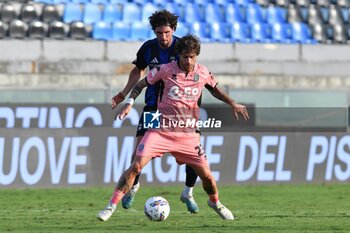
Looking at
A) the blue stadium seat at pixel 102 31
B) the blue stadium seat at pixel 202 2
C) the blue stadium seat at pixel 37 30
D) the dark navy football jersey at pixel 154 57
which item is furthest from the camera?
the blue stadium seat at pixel 202 2

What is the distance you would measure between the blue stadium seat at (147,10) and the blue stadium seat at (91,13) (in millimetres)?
990

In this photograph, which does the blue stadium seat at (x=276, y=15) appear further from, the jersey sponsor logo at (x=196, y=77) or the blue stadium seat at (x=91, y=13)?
the jersey sponsor logo at (x=196, y=77)

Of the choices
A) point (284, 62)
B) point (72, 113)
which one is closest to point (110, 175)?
point (72, 113)

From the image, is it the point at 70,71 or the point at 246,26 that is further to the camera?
the point at 246,26

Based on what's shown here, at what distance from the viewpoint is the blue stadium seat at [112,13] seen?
22.1m

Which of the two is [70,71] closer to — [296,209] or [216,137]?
[216,137]

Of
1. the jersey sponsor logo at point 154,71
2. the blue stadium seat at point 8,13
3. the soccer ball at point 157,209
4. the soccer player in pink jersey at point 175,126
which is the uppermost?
the blue stadium seat at point 8,13

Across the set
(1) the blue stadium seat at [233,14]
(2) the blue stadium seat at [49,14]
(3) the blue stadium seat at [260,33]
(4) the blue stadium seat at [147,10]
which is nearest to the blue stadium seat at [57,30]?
(2) the blue stadium seat at [49,14]

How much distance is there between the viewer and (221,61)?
21.6 m

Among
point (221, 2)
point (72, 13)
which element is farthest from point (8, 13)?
point (221, 2)

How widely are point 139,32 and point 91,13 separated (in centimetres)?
113

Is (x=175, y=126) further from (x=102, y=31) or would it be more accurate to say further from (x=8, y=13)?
(x=102, y=31)

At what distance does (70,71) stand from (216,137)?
4857mm

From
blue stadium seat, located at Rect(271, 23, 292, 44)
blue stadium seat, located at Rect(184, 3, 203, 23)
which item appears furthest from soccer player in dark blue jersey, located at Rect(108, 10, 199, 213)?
blue stadium seat, located at Rect(271, 23, 292, 44)
